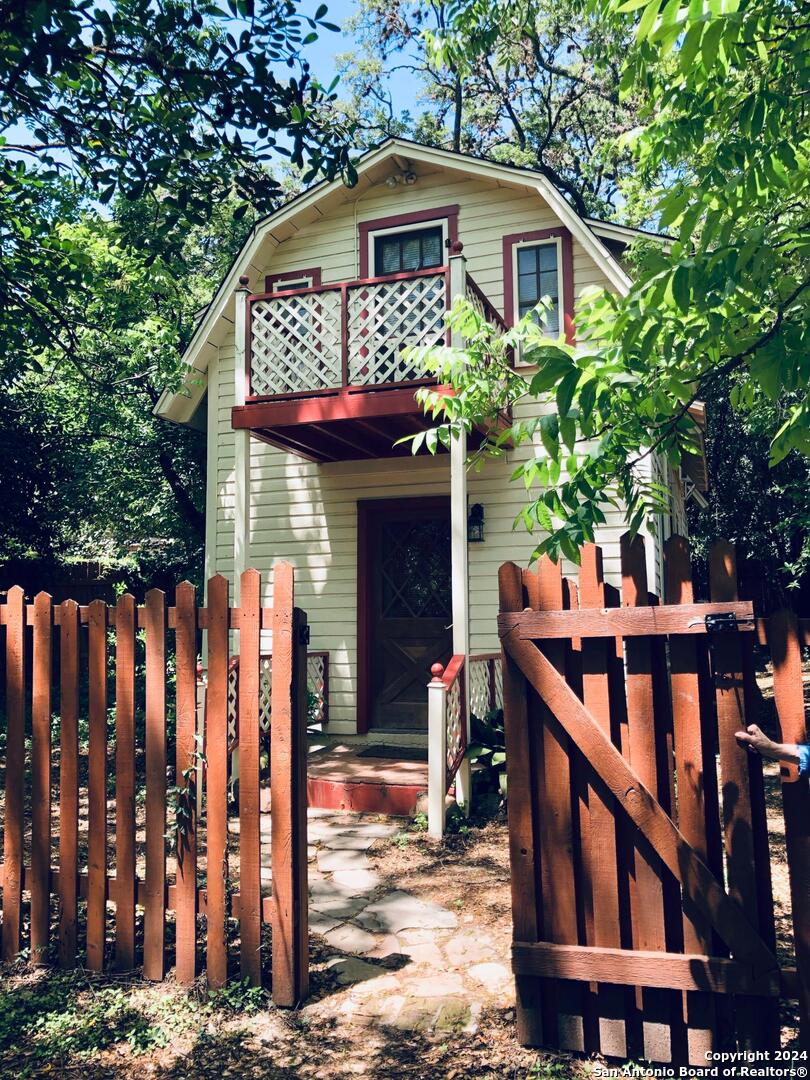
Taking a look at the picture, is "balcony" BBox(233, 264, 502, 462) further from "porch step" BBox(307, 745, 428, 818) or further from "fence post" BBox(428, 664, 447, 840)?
"porch step" BBox(307, 745, 428, 818)

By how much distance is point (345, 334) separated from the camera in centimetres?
802

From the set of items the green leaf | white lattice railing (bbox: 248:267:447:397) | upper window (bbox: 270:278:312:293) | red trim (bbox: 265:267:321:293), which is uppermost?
red trim (bbox: 265:267:321:293)

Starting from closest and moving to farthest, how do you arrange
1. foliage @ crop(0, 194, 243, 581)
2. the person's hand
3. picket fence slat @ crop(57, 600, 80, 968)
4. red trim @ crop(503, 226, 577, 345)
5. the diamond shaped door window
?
the person's hand → picket fence slat @ crop(57, 600, 80, 968) → red trim @ crop(503, 226, 577, 345) → the diamond shaped door window → foliage @ crop(0, 194, 243, 581)

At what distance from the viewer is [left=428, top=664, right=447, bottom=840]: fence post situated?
605 cm

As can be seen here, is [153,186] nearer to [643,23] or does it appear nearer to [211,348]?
[643,23]

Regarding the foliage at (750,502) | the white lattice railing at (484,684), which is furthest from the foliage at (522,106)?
the white lattice railing at (484,684)

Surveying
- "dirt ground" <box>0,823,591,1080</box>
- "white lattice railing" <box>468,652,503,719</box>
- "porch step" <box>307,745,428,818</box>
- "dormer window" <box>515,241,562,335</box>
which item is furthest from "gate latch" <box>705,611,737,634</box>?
"dormer window" <box>515,241,562,335</box>

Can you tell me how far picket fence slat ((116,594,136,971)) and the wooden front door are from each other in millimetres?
5696

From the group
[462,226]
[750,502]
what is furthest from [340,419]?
[750,502]

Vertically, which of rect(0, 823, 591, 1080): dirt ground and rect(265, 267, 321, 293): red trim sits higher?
rect(265, 267, 321, 293): red trim

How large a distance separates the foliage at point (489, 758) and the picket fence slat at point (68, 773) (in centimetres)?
369

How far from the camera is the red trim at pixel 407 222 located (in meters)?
9.72

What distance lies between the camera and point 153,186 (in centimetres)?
496

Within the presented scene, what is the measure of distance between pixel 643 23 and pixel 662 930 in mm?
2878
